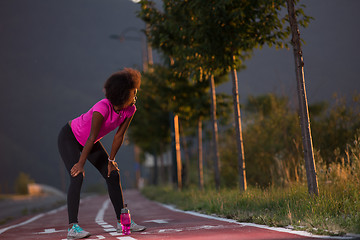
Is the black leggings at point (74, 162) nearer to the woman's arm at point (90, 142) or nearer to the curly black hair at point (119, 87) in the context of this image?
the woman's arm at point (90, 142)

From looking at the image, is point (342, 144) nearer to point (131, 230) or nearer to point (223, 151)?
point (223, 151)

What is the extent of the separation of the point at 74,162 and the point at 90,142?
1.46ft

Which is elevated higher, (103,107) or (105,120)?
(103,107)

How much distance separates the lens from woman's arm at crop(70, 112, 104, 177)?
22.2 ft

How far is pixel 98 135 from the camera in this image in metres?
7.01

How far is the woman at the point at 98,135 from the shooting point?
22.5ft

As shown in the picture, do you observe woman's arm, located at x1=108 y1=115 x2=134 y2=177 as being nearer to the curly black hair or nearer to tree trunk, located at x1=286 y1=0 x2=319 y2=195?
the curly black hair

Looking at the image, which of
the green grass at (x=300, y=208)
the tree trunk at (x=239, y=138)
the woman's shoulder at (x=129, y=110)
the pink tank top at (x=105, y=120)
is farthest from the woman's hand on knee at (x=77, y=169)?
the tree trunk at (x=239, y=138)

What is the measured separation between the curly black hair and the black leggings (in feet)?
2.69

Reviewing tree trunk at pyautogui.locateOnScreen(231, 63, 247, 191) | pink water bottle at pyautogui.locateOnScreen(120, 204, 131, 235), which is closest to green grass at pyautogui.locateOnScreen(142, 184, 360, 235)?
tree trunk at pyautogui.locateOnScreen(231, 63, 247, 191)

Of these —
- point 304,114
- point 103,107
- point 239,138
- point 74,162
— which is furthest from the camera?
point 239,138

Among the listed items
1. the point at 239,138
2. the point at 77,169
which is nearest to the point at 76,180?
the point at 77,169

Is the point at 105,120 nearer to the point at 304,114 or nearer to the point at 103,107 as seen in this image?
the point at 103,107

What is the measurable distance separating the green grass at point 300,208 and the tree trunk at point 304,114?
30 cm
